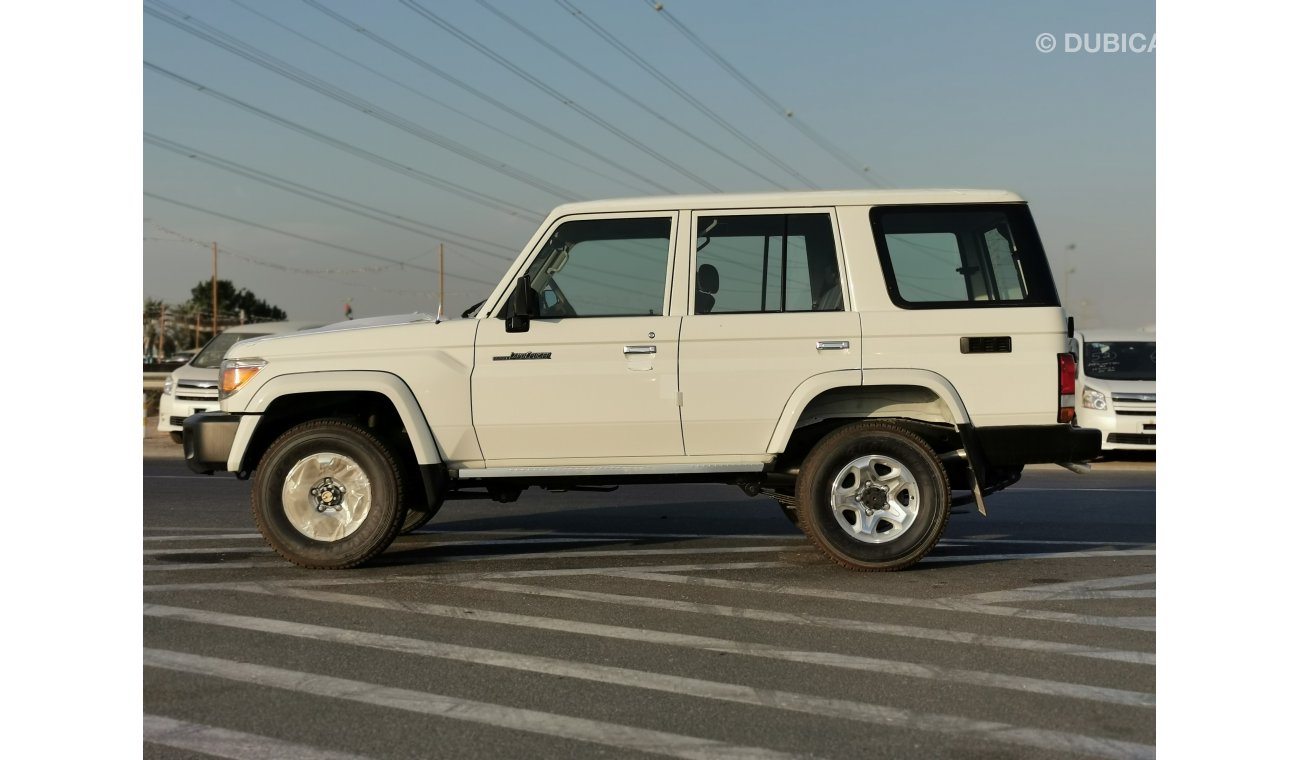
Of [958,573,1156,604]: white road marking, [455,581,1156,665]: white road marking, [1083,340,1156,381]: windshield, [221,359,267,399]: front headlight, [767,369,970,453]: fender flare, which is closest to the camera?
[455,581,1156,665]: white road marking

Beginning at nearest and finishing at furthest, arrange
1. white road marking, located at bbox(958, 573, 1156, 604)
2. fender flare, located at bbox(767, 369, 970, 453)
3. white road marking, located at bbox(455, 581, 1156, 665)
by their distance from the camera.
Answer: white road marking, located at bbox(455, 581, 1156, 665) < white road marking, located at bbox(958, 573, 1156, 604) < fender flare, located at bbox(767, 369, 970, 453)

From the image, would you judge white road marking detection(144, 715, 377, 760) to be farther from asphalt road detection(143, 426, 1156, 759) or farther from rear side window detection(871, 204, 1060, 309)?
rear side window detection(871, 204, 1060, 309)

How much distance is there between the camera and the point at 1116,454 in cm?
1848

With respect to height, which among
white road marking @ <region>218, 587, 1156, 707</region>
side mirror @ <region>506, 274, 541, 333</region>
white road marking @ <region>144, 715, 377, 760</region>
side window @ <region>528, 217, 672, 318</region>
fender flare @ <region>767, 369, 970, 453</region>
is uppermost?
side window @ <region>528, 217, 672, 318</region>

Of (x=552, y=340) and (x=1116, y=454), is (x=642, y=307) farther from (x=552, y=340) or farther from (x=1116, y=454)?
(x=1116, y=454)

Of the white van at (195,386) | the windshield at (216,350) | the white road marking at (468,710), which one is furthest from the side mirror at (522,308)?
the windshield at (216,350)

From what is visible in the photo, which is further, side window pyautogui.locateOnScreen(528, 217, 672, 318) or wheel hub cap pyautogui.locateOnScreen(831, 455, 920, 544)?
side window pyautogui.locateOnScreen(528, 217, 672, 318)

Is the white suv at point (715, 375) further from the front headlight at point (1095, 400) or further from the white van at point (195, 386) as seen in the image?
the white van at point (195, 386)

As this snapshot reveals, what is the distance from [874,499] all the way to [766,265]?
149 cm

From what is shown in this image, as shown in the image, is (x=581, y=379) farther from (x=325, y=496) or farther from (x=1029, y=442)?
(x=1029, y=442)

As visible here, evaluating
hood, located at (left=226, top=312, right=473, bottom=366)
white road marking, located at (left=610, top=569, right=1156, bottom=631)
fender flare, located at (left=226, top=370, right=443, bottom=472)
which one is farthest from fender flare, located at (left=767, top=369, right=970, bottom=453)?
fender flare, located at (left=226, top=370, right=443, bottom=472)

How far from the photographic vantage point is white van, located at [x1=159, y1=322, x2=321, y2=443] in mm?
18438

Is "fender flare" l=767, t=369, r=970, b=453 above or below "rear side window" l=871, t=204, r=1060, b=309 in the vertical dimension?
below

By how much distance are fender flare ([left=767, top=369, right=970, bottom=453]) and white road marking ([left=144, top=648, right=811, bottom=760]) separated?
321cm
